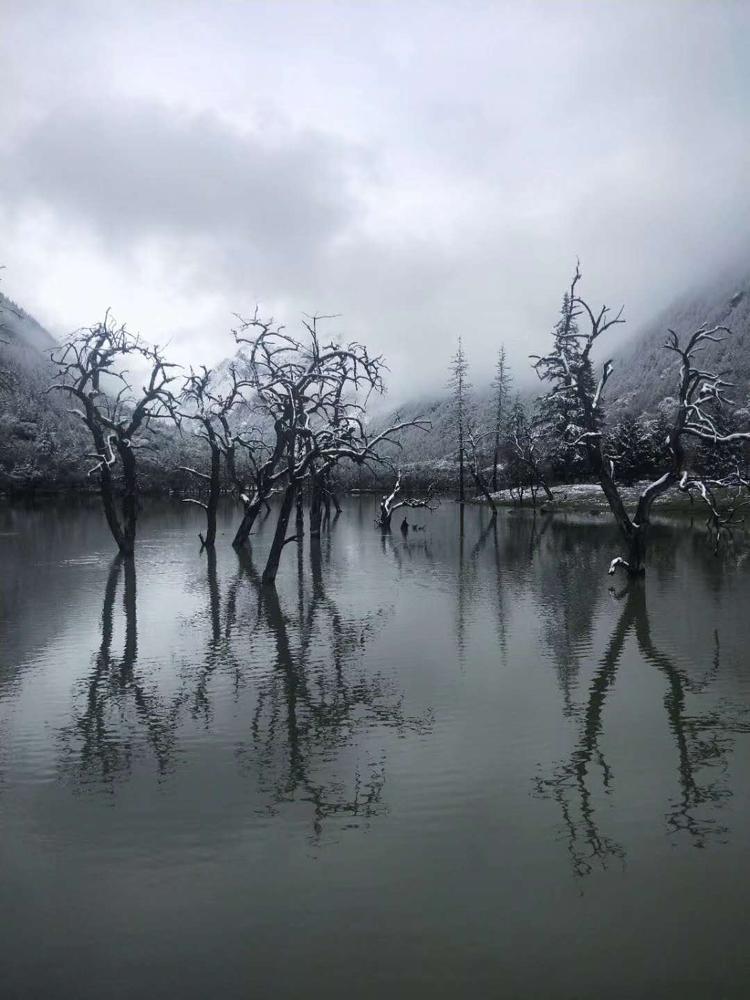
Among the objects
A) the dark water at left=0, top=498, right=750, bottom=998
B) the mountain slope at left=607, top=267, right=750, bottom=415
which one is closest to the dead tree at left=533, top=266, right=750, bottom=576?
the dark water at left=0, top=498, right=750, bottom=998

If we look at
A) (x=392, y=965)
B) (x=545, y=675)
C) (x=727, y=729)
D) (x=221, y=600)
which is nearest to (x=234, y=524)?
(x=221, y=600)

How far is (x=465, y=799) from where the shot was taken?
7.90 m

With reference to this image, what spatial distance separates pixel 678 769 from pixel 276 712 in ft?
18.4

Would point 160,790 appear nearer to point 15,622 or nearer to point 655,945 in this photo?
point 655,945

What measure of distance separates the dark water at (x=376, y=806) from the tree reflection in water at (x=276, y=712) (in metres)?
0.05

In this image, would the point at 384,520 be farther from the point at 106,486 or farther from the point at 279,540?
the point at 279,540

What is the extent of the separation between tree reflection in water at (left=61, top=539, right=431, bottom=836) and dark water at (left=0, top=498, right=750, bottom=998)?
0.05 metres

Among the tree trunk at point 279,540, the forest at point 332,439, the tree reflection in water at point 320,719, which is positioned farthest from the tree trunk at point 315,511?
the tree reflection in water at point 320,719

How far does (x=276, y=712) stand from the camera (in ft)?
35.5

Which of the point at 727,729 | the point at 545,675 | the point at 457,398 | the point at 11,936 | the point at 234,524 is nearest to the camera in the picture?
the point at 11,936

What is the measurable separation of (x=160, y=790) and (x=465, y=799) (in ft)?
11.4

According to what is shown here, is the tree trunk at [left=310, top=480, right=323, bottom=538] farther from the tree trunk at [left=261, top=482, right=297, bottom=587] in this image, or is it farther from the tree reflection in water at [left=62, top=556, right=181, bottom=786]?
the tree reflection in water at [left=62, top=556, right=181, bottom=786]

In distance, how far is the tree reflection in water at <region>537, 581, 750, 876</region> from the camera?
7066 millimetres

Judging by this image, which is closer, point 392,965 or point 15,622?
point 392,965
